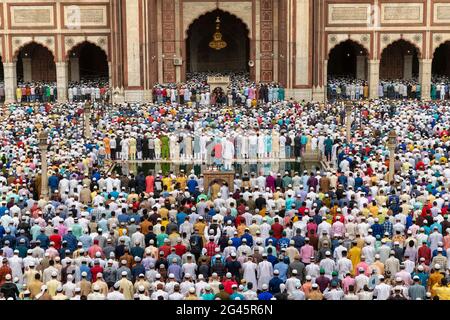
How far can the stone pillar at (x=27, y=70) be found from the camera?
42.8 meters

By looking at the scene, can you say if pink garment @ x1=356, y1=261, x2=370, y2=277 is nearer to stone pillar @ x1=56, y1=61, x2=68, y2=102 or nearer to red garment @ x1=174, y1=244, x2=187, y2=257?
red garment @ x1=174, y1=244, x2=187, y2=257

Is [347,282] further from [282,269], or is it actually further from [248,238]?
[248,238]

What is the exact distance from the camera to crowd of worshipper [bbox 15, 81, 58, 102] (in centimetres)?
3912

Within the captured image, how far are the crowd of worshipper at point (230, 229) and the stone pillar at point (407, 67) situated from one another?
17.5m

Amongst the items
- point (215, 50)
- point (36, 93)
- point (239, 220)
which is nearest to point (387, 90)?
point (215, 50)

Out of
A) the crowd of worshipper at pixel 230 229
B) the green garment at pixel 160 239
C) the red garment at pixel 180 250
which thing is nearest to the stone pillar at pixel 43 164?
the crowd of worshipper at pixel 230 229

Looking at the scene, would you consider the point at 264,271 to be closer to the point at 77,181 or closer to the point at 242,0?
the point at 77,181

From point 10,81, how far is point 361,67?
57.1 feet

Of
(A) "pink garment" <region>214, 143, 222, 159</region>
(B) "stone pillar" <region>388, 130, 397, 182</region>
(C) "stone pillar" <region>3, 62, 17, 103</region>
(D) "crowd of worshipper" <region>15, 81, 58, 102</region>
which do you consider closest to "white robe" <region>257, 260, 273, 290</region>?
(B) "stone pillar" <region>388, 130, 397, 182</region>

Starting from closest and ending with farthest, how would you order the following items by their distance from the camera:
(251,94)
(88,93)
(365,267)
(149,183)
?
(365,267)
(149,183)
(251,94)
(88,93)

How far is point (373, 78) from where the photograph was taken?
3909 cm

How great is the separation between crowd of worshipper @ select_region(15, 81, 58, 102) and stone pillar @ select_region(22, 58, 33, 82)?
10.5 feet

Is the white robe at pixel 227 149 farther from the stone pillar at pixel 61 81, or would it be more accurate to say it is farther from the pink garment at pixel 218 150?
the stone pillar at pixel 61 81

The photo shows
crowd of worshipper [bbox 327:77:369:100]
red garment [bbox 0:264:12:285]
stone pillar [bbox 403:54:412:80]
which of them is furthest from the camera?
stone pillar [bbox 403:54:412:80]
